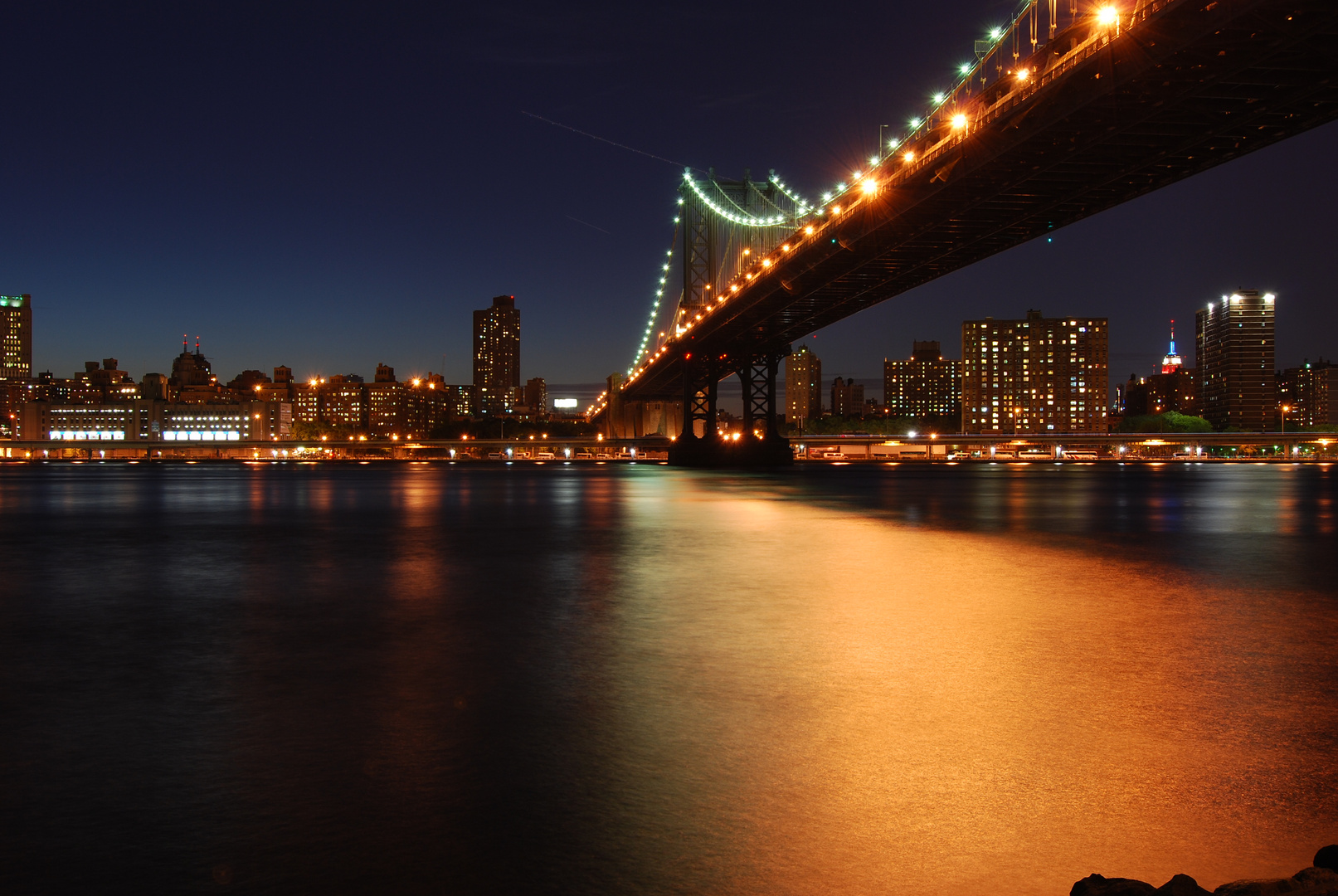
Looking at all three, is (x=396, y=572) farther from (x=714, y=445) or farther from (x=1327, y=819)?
(x=714, y=445)

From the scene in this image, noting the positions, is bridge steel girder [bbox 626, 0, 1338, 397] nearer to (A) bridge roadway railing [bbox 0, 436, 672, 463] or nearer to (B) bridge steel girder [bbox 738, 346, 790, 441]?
(B) bridge steel girder [bbox 738, 346, 790, 441]

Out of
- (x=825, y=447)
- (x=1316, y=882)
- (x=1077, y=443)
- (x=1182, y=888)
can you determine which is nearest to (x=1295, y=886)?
(x=1316, y=882)

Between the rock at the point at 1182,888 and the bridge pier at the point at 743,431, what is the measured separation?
232 feet

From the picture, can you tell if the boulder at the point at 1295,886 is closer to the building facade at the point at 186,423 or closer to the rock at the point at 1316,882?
the rock at the point at 1316,882

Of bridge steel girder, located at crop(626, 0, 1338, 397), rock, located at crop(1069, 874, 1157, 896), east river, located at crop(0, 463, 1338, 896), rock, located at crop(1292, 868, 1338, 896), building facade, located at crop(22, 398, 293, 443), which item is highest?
bridge steel girder, located at crop(626, 0, 1338, 397)

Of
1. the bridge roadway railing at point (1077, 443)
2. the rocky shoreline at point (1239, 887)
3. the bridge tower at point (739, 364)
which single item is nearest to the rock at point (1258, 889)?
the rocky shoreline at point (1239, 887)

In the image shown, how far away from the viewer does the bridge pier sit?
75.8 metres

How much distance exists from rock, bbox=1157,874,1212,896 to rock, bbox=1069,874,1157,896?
0.04 metres

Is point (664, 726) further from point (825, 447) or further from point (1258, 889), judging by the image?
point (825, 447)

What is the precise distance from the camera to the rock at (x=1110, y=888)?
344cm

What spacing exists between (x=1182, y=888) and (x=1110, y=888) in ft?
0.75

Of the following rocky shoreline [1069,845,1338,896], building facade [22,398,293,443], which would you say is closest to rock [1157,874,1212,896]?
rocky shoreline [1069,845,1338,896]

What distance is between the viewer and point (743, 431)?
78.6 meters

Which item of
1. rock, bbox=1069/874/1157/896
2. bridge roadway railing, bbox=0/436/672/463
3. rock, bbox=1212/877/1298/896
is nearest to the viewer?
rock, bbox=1212/877/1298/896
